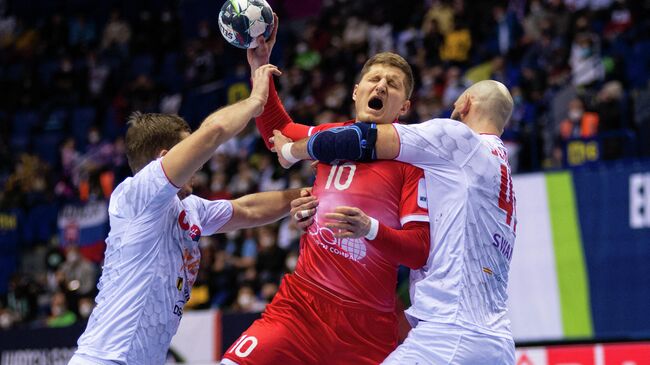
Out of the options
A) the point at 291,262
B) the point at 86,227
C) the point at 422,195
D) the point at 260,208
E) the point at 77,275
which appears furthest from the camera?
the point at 86,227

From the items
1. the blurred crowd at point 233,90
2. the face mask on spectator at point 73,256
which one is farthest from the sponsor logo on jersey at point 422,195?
the face mask on spectator at point 73,256

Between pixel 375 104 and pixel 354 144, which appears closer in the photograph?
pixel 354 144

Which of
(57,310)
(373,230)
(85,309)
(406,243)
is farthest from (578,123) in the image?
(373,230)

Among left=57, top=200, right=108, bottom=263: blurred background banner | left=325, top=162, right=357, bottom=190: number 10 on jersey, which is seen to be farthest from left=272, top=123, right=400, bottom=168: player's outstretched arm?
left=57, top=200, right=108, bottom=263: blurred background banner

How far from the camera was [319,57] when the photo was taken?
1834 cm

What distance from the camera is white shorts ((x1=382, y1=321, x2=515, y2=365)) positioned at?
4395mm

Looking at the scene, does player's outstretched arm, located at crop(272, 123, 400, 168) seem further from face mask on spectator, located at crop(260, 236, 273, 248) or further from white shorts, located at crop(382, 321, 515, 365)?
face mask on spectator, located at crop(260, 236, 273, 248)

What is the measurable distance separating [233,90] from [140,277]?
14.4 meters

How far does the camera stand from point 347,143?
15.2ft

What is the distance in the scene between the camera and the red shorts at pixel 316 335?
15.5 ft

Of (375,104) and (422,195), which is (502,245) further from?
(375,104)

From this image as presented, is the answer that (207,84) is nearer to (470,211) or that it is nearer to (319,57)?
(319,57)

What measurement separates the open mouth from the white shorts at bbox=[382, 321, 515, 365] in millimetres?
1289

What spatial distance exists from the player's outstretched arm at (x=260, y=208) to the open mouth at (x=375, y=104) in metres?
0.81
